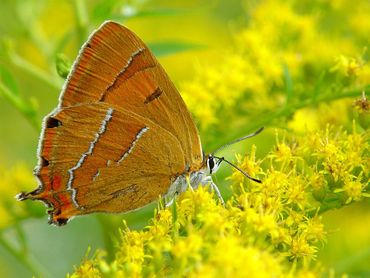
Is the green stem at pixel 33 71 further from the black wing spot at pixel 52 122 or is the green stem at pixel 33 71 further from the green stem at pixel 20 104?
the black wing spot at pixel 52 122

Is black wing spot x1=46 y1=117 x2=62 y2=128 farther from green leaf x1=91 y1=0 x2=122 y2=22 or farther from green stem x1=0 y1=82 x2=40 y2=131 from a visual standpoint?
green leaf x1=91 y1=0 x2=122 y2=22

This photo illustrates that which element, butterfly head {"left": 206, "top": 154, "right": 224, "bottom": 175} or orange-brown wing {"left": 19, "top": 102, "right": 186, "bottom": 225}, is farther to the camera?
butterfly head {"left": 206, "top": 154, "right": 224, "bottom": 175}

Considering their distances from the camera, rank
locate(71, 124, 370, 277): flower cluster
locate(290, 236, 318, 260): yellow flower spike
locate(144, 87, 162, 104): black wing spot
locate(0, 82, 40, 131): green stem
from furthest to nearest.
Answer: locate(0, 82, 40, 131): green stem < locate(144, 87, 162, 104): black wing spot < locate(290, 236, 318, 260): yellow flower spike < locate(71, 124, 370, 277): flower cluster

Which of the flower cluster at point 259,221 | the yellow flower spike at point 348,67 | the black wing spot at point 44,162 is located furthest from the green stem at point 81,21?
the yellow flower spike at point 348,67

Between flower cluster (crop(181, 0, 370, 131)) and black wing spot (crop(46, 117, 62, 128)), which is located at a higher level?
black wing spot (crop(46, 117, 62, 128))

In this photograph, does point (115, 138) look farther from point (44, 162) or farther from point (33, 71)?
point (33, 71)

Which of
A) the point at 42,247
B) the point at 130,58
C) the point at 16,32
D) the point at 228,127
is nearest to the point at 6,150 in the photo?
the point at 42,247

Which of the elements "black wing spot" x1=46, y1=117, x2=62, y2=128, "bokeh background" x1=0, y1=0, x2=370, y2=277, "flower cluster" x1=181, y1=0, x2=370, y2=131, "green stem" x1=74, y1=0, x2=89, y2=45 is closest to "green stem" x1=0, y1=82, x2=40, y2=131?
"bokeh background" x1=0, y1=0, x2=370, y2=277

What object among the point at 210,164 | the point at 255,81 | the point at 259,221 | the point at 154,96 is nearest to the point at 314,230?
the point at 259,221
